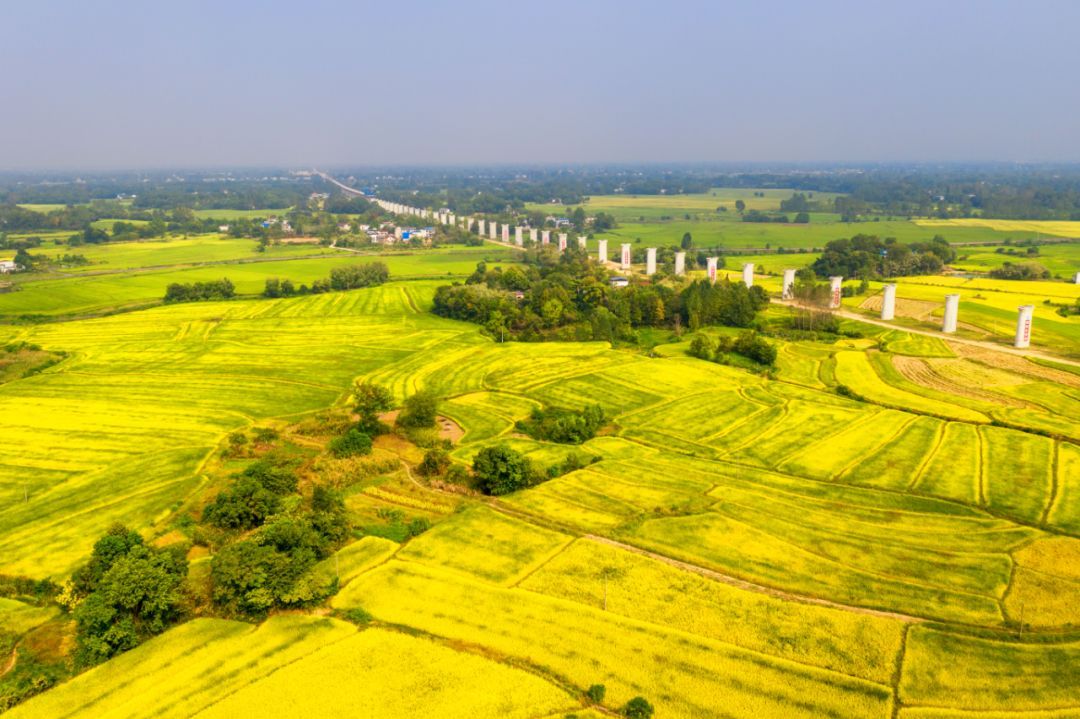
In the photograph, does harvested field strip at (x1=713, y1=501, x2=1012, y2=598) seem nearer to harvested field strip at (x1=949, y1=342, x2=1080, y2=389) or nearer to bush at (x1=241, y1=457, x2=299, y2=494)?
bush at (x1=241, y1=457, x2=299, y2=494)

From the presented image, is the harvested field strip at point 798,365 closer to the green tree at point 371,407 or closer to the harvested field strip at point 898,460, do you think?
the harvested field strip at point 898,460

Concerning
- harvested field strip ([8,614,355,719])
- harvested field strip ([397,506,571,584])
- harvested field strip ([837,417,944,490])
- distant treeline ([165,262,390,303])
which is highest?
distant treeline ([165,262,390,303])

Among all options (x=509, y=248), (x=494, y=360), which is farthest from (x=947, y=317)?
(x=509, y=248)

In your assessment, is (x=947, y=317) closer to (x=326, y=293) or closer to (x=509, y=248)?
(x=326, y=293)

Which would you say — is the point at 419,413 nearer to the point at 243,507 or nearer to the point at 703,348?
the point at 243,507

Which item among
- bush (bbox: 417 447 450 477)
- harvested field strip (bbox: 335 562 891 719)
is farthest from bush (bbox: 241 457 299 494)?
harvested field strip (bbox: 335 562 891 719)

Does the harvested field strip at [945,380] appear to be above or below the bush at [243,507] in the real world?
above

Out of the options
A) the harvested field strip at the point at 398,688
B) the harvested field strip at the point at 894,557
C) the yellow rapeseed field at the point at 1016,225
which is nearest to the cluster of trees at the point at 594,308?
the harvested field strip at the point at 894,557
